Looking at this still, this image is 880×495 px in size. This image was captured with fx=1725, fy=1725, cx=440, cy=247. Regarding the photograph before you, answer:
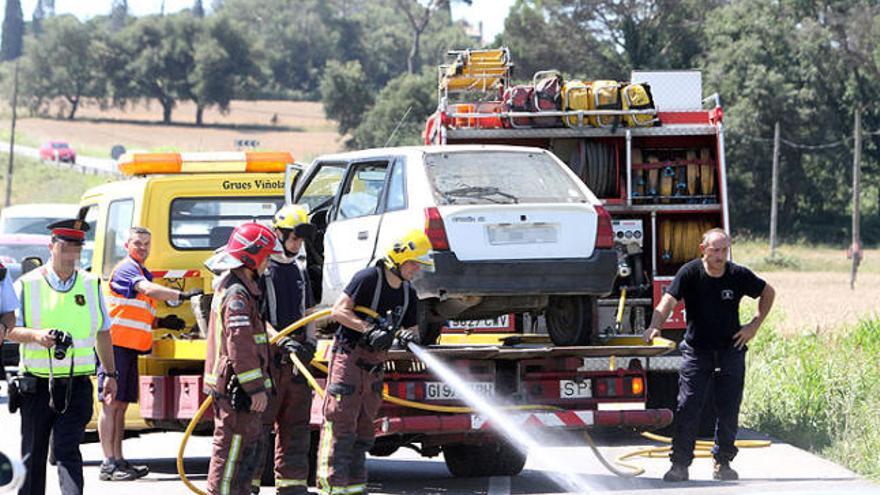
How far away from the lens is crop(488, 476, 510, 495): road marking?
11430 millimetres

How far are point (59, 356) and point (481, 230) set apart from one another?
9.53 feet

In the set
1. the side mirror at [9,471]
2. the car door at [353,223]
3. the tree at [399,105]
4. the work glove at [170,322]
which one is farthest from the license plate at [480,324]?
the tree at [399,105]

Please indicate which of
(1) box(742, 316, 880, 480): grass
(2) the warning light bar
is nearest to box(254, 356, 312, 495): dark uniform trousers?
(2) the warning light bar

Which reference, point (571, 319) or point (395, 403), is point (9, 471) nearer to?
point (395, 403)

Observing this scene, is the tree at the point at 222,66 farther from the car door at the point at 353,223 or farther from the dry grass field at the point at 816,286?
the car door at the point at 353,223

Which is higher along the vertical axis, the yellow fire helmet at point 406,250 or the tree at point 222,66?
the tree at point 222,66

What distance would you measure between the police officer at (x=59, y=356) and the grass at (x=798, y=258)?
161 feet

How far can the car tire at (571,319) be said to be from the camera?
11469 millimetres

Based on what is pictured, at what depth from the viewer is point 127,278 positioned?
12.2 m

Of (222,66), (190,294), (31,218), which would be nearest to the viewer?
(190,294)

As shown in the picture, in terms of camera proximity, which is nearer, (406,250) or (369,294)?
(406,250)

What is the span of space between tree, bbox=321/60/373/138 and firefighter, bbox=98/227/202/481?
240 feet

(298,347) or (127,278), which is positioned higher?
(127,278)

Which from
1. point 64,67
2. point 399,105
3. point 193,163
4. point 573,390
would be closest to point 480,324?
point 573,390
